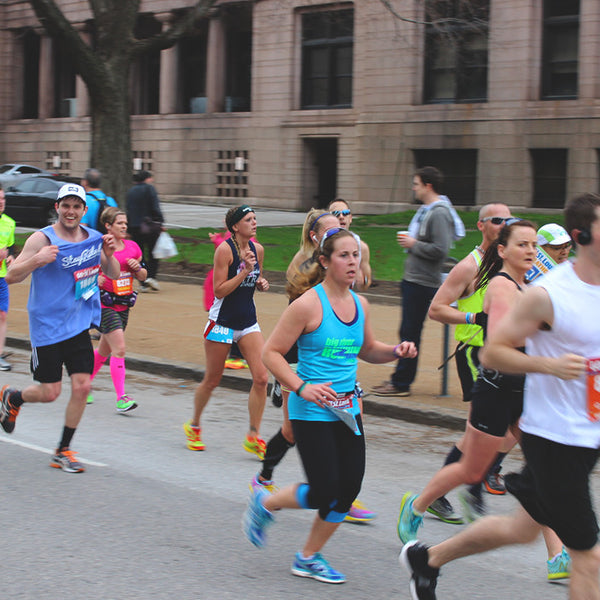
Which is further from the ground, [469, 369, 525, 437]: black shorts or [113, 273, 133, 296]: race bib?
[113, 273, 133, 296]: race bib

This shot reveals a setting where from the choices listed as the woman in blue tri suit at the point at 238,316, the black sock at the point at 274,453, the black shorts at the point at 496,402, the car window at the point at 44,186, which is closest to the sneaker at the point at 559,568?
the black shorts at the point at 496,402

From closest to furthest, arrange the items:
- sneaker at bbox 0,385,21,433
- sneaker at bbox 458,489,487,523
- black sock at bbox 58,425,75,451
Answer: sneaker at bbox 458,489,487,523 → black sock at bbox 58,425,75,451 → sneaker at bbox 0,385,21,433

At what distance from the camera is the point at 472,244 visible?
2048 cm

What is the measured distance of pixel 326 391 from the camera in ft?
14.2

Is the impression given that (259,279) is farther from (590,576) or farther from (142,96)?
(142,96)

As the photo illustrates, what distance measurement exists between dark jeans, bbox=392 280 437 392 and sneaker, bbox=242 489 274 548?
3.98m

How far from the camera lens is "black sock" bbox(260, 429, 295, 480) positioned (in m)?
5.71

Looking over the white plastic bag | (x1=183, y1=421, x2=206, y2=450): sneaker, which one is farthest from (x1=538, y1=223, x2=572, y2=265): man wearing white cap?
the white plastic bag

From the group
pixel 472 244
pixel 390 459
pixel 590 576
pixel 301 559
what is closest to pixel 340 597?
pixel 301 559

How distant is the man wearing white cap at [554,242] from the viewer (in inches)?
227

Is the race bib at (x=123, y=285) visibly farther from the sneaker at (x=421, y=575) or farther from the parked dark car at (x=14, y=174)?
the parked dark car at (x=14, y=174)

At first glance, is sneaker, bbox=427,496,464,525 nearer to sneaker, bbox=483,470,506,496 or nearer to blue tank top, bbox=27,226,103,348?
sneaker, bbox=483,470,506,496

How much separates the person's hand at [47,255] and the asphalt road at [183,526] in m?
1.44

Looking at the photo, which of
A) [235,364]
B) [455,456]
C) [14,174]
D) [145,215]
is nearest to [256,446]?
[455,456]
